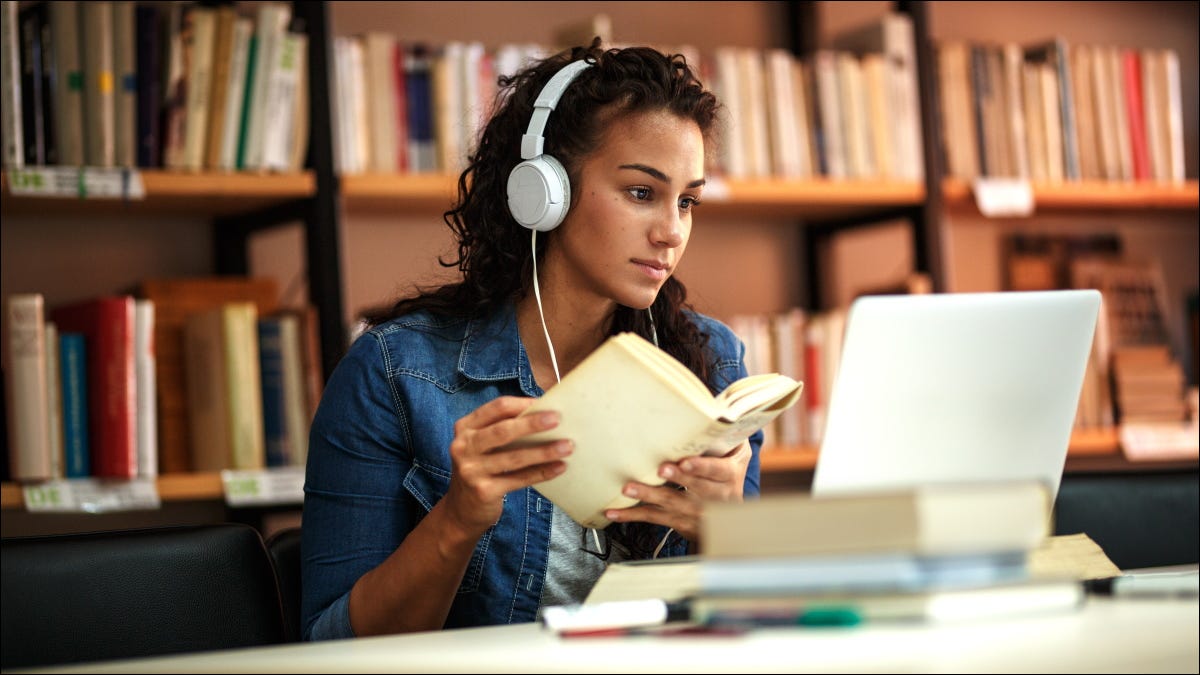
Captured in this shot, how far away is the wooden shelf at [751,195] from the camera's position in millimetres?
2193

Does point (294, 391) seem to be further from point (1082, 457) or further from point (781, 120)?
point (1082, 457)

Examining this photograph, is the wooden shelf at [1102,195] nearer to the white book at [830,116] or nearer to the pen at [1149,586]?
the white book at [830,116]

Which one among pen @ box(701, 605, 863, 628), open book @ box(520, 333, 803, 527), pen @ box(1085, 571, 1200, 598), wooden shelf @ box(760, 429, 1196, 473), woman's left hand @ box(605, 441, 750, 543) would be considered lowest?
wooden shelf @ box(760, 429, 1196, 473)

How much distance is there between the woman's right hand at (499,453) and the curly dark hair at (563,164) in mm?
398

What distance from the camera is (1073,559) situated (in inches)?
40.6

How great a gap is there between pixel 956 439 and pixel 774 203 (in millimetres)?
1629

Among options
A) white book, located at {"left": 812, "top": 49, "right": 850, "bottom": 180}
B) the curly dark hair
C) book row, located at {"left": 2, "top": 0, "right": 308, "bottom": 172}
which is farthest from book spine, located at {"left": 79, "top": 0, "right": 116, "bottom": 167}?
white book, located at {"left": 812, "top": 49, "right": 850, "bottom": 180}

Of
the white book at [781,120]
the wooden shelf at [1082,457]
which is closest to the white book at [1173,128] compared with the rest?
the wooden shelf at [1082,457]

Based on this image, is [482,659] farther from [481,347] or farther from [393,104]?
[393,104]

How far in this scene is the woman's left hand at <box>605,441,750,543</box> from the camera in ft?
3.58

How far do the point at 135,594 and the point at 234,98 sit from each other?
1.16 metres

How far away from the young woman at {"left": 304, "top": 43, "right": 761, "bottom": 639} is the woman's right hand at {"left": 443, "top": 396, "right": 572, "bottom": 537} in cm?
12

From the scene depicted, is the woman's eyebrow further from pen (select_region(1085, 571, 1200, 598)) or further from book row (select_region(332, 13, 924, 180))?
book row (select_region(332, 13, 924, 180))

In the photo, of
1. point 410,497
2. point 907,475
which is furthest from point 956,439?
point 410,497
